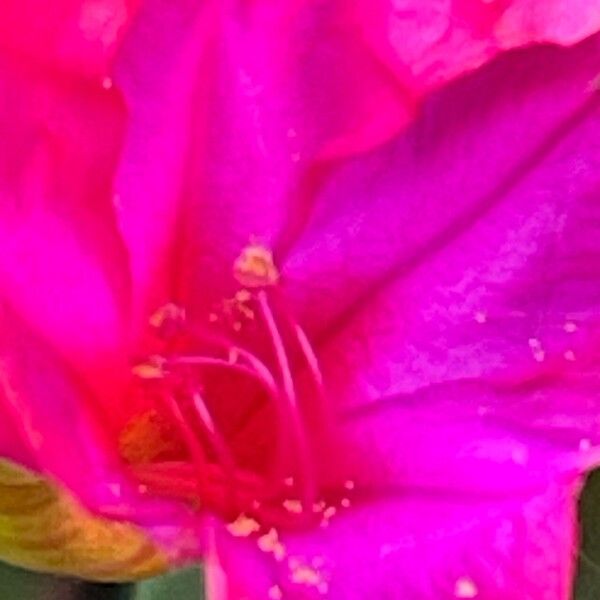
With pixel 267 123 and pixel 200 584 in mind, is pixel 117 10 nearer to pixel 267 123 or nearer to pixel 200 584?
pixel 267 123

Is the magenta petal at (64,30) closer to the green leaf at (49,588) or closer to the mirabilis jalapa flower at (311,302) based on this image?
the mirabilis jalapa flower at (311,302)

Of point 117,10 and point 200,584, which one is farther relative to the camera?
point 200,584

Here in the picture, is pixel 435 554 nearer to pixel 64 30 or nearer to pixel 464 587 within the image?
pixel 464 587

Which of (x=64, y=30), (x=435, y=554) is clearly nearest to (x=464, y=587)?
(x=435, y=554)

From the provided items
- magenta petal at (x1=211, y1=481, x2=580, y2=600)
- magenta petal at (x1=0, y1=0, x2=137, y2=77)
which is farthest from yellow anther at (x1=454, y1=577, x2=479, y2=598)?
magenta petal at (x1=0, y1=0, x2=137, y2=77)

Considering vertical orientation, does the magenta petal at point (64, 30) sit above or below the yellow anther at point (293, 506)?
above

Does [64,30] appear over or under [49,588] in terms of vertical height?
over

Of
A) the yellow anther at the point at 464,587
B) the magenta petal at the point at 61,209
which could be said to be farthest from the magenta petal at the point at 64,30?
the yellow anther at the point at 464,587

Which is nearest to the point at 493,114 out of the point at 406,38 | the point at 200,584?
the point at 406,38
